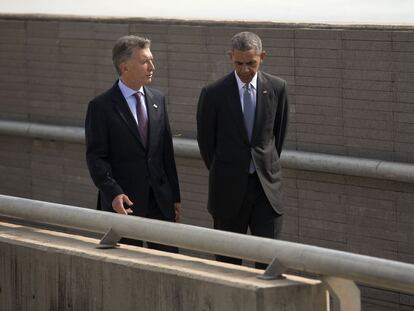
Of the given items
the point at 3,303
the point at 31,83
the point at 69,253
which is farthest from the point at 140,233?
the point at 31,83

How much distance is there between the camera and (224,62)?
36.3 ft

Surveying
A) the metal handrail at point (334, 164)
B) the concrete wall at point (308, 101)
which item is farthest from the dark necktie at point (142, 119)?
the concrete wall at point (308, 101)

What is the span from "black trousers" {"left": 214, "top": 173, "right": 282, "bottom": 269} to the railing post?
1968 mm

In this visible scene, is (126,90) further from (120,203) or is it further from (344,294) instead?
(344,294)

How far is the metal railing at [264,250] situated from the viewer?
245 inches

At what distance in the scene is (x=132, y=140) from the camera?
849 cm

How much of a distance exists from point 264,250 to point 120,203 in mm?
1716

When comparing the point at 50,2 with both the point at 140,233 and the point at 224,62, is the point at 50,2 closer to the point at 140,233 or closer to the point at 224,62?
the point at 224,62

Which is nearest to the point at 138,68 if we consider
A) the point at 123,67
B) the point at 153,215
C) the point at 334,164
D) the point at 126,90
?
the point at 123,67

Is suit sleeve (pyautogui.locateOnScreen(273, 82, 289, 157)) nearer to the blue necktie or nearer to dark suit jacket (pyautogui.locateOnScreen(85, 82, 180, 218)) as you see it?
the blue necktie

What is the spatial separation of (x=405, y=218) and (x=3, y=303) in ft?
10.2

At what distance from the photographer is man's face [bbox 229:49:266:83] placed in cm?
828

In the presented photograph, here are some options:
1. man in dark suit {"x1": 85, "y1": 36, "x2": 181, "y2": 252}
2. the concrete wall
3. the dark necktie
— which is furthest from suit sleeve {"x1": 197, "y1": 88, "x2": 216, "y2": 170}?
the concrete wall

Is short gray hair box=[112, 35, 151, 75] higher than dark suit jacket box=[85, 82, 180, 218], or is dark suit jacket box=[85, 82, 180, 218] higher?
short gray hair box=[112, 35, 151, 75]
